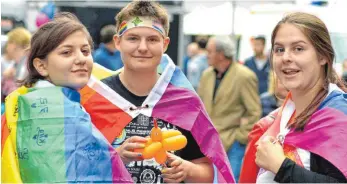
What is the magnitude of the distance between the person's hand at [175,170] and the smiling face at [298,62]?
80 cm

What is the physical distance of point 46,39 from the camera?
13.0 feet

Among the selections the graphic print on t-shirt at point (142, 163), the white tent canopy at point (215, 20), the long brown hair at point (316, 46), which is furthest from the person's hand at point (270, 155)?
the white tent canopy at point (215, 20)

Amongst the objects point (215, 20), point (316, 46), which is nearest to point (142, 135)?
point (316, 46)

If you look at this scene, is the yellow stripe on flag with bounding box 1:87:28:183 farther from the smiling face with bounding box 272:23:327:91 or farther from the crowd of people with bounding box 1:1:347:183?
the smiling face with bounding box 272:23:327:91

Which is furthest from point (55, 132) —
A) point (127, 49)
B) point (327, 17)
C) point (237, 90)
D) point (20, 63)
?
point (20, 63)

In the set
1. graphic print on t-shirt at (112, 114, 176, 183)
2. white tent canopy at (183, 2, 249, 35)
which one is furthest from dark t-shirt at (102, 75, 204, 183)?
white tent canopy at (183, 2, 249, 35)

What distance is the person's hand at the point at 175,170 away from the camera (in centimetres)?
432

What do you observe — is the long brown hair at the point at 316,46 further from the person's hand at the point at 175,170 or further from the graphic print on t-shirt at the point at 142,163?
the graphic print on t-shirt at the point at 142,163

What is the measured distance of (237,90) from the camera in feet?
28.8

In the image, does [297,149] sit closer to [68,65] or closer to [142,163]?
[142,163]

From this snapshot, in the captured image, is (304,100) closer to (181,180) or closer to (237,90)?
(181,180)

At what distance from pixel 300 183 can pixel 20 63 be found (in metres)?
6.95

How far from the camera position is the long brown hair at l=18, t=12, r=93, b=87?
395cm

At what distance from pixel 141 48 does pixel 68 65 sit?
587mm
